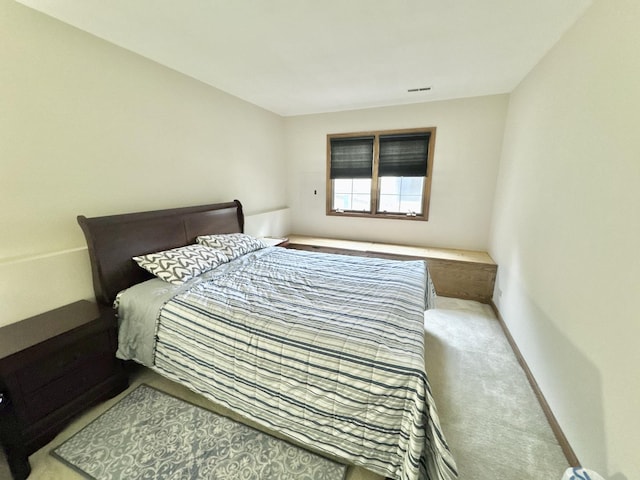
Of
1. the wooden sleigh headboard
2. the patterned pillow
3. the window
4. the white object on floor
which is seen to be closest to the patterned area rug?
the wooden sleigh headboard

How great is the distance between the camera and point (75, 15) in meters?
1.64

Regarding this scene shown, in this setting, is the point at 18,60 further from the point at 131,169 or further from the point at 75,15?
the point at 131,169

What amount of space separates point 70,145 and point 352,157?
10.3 ft

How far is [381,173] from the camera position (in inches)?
149

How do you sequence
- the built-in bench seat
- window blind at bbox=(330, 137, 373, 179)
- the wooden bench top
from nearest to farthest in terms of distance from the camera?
the built-in bench seat → the wooden bench top → window blind at bbox=(330, 137, 373, 179)

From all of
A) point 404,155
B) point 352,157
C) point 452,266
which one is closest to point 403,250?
point 452,266

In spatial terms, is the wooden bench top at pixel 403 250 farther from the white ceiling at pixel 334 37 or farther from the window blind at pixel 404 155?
the white ceiling at pixel 334 37

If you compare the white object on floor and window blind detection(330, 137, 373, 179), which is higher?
window blind detection(330, 137, 373, 179)

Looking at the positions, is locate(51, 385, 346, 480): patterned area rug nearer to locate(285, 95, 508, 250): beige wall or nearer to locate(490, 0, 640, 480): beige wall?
locate(490, 0, 640, 480): beige wall

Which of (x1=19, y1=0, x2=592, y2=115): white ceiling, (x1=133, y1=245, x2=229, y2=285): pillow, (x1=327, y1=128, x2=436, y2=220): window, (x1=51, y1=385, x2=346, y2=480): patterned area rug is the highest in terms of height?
(x1=19, y1=0, x2=592, y2=115): white ceiling

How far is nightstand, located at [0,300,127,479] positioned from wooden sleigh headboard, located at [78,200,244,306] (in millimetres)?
220

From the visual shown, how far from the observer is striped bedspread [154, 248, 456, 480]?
1104mm

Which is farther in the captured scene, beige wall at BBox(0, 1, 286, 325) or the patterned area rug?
beige wall at BBox(0, 1, 286, 325)

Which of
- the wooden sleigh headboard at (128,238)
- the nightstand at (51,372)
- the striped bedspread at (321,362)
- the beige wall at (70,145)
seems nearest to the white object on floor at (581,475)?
the striped bedspread at (321,362)
